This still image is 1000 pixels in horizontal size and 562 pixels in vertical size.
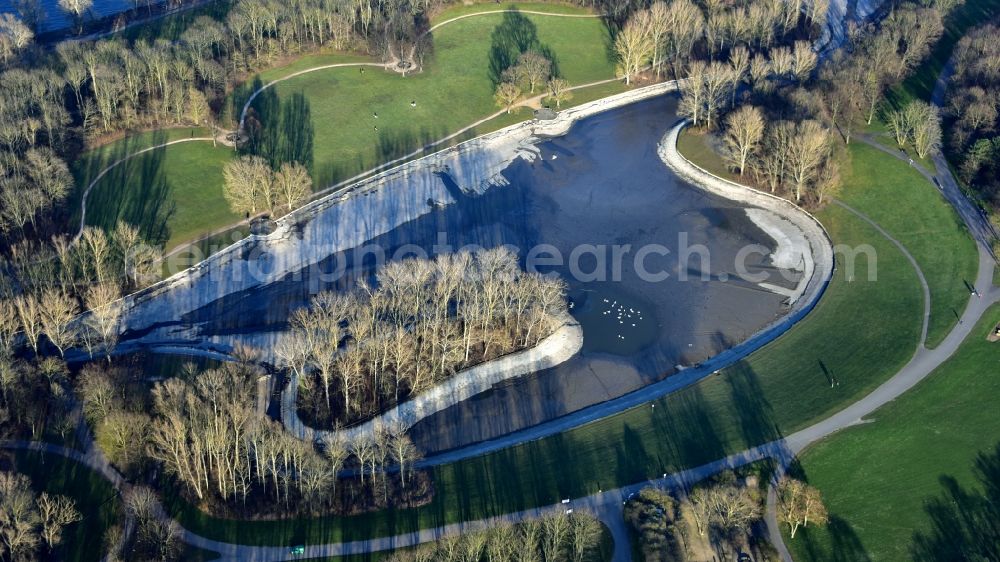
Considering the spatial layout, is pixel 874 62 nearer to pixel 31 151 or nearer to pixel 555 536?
pixel 555 536

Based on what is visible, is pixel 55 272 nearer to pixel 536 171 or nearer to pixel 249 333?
pixel 249 333

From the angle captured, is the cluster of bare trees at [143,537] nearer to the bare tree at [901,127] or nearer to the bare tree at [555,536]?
the bare tree at [555,536]

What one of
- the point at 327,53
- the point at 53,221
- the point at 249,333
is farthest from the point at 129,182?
the point at 327,53

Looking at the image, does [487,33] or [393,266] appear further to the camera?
[487,33]

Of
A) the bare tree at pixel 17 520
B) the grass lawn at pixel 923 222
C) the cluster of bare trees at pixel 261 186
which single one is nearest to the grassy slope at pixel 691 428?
the grass lawn at pixel 923 222

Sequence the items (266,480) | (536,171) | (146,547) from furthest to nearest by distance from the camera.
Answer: (536,171)
(266,480)
(146,547)
